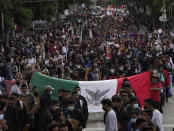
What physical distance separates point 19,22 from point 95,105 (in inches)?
1202

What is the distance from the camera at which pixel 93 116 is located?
16078mm

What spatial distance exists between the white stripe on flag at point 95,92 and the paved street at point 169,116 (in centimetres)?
171

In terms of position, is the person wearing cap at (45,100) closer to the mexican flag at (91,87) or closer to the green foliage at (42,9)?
the mexican flag at (91,87)

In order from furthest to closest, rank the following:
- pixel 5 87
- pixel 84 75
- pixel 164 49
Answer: pixel 164 49
pixel 84 75
pixel 5 87

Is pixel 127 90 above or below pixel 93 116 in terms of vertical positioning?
above

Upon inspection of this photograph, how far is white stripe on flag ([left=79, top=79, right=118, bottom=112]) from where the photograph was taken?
15.2 m

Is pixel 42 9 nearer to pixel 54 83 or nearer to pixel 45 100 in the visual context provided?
pixel 54 83

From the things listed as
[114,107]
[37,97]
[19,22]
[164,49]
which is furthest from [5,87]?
[19,22]

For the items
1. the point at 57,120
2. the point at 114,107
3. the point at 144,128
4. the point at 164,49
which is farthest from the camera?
the point at 164,49

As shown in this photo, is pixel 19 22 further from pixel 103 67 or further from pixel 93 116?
pixel 93 116

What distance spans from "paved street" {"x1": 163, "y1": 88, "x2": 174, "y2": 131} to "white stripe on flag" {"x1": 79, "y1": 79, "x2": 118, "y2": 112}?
171 centimetres

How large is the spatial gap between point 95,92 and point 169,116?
7.56 feet

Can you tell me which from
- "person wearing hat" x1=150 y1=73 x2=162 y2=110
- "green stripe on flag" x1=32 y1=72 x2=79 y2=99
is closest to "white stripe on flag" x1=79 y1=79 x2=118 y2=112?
"green stripe on flag" x1=32 y1=72 x2=79 y2=99

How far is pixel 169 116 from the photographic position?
51.5 ft
